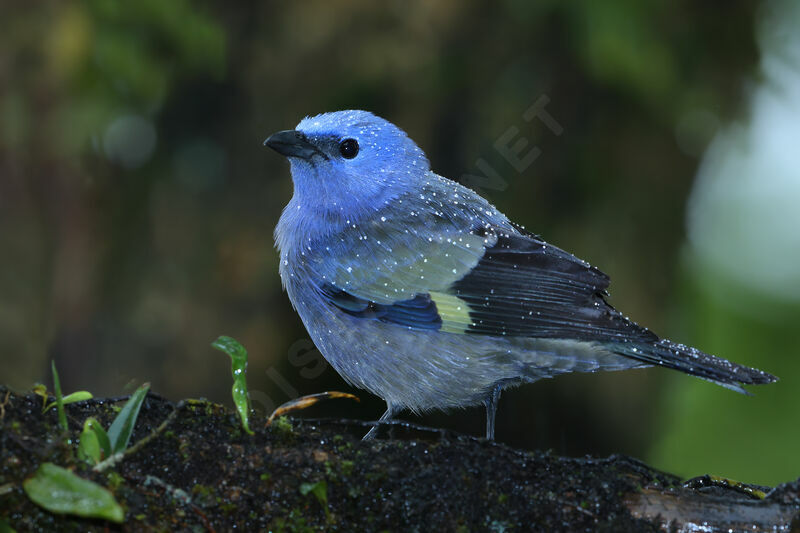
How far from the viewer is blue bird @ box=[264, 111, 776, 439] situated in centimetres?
417

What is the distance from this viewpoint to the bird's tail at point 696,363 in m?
3.75

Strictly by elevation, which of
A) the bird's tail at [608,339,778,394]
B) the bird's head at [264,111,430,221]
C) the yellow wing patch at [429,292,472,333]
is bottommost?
the yellow wing patch at [429,292,472,333]

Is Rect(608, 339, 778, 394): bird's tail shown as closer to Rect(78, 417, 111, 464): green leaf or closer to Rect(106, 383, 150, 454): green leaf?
Rect(106, 383, 150, 454): green leaf

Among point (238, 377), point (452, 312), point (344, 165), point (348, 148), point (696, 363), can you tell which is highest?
point (348, 148)

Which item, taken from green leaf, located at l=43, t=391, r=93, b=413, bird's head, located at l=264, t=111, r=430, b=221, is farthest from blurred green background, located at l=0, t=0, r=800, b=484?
green leaf, located at l=43, t=391, r=93, b=413

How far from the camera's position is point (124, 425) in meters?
3.13

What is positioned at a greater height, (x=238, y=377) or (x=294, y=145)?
(x=294, y=145)

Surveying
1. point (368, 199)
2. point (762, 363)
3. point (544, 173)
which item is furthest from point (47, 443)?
point (762, 363)

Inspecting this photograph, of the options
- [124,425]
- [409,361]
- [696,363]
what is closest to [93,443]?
[124,425]

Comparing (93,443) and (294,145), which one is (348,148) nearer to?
(294,145)

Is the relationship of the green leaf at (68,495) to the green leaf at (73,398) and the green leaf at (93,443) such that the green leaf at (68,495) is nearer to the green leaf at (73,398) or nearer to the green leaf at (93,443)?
the green leaf at (93,443)

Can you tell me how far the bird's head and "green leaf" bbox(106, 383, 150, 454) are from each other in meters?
1.96

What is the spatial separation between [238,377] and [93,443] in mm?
611

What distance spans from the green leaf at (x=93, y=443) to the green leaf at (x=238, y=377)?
0.49m
